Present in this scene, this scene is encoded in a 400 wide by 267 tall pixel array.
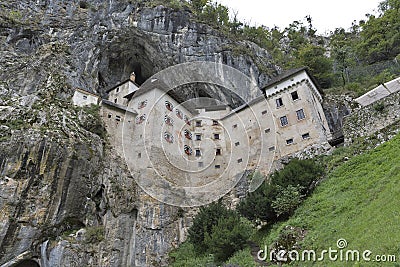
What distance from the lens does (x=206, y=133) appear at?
38188 millimetres

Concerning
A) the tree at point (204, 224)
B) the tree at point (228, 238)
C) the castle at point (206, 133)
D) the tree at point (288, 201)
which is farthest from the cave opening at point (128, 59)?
the tree at point (288, 201)

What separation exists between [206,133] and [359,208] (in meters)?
24.5

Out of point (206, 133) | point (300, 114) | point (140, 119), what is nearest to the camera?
point (300, 114)

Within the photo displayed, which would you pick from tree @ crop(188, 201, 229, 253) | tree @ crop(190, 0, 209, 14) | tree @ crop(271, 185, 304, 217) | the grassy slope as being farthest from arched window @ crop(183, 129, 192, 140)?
tree @ crop(190, 0, 209, 14)

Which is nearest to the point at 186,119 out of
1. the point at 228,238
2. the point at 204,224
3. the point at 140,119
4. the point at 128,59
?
A: the point at 140,119

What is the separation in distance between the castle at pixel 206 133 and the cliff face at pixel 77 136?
2392mm

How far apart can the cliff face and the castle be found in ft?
7.85

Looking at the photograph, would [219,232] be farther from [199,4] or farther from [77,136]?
[199,4]

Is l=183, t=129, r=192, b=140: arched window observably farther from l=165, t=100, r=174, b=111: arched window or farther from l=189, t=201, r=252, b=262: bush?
l=189, t=201, r=252, b=262: bush

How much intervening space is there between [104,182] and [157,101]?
10.6 metres

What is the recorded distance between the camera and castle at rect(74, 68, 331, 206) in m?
30.5

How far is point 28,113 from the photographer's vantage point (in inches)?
1081

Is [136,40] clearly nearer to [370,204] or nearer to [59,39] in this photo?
[59,39]

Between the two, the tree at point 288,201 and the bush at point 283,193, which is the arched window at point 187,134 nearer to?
the bush at point 283,193
